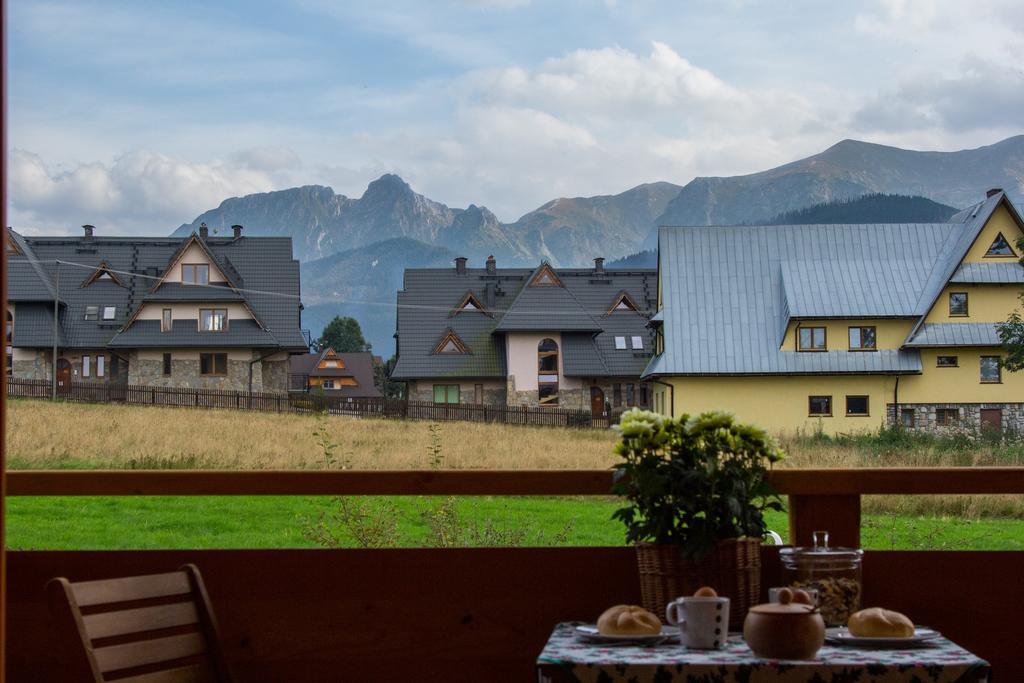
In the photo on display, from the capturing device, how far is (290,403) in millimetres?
25375

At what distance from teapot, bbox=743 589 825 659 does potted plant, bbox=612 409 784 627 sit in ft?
0.99

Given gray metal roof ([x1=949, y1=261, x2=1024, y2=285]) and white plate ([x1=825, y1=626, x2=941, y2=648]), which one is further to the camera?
gray metal roof ([x1=949, y1=261, x2=1024, y2=285])

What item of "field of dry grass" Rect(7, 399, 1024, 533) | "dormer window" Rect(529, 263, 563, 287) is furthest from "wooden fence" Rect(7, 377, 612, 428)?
"dormer window" Rect(529, 263, 563, 287)

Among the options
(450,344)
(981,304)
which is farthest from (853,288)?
(450,344)

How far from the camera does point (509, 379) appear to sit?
3531cm

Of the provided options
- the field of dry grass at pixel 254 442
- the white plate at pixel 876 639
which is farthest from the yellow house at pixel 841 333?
the white plate at pixel 876 639

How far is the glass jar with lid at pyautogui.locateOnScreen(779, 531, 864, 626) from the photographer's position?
228 cm

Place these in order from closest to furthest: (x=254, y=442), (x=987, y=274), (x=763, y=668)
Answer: (x=763, y=668), (x=254, y=442), (x=987, y=274)

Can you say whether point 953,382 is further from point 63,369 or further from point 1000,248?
point 63,369

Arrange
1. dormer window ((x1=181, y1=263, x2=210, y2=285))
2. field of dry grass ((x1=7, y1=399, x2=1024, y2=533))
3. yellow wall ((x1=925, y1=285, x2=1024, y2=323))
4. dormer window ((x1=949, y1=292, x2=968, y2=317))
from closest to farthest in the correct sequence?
1. field of dry grass ((x1=7, y1=399, x2=1024, y2=533))
2. yellow wall ((x1=925, y1=285, x2=1024, y2=323))
3. dormer window ((x1=949, y1=292, x2=968, y2=317))
4. dormer window ((x1=181, y1=263, x2=210, y2=285))

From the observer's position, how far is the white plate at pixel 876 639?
2.10 metres

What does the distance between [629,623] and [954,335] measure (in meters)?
32.6

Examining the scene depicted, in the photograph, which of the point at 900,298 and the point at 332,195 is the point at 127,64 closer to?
the point at 900,298

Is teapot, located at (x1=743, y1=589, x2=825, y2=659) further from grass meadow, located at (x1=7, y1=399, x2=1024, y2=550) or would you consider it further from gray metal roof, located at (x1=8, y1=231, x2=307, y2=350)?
gray metal roof, located at (x1=8, y1=231, x2=307, y2=350)
